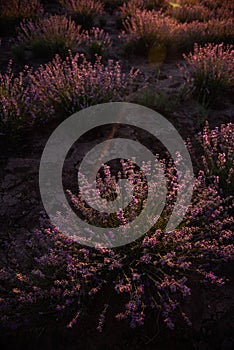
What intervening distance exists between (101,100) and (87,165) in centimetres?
106

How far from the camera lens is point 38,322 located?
2.07 m

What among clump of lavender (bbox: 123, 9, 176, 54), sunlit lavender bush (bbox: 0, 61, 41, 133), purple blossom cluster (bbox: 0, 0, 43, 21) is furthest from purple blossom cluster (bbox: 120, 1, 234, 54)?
sunlit lavender bush (bbox: 0, 61, 41, 133)

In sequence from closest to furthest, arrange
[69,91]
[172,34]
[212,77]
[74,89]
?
[74,89]
[69,91]
[212,77]
[172,34]

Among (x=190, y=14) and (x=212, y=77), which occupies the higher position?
(x=190, y=14)

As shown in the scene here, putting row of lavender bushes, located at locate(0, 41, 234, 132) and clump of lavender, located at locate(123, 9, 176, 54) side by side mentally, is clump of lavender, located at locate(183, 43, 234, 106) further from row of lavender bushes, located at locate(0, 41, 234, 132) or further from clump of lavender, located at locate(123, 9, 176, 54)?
clump of lavender, located at locate(123, 9, 176, 54)

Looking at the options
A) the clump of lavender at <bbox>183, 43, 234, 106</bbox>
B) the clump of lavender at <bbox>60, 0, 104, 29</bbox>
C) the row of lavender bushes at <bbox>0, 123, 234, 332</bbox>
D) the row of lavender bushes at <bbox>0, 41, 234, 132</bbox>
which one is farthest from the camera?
the clump of lavender at <bbox>60, 0, 104, 29</bbox>

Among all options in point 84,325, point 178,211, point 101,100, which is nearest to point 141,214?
point 178,211

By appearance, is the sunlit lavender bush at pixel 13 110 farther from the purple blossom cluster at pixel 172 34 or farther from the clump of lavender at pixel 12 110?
the purple blossom cluster at pixel 172 34

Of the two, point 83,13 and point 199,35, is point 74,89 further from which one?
point 83,13

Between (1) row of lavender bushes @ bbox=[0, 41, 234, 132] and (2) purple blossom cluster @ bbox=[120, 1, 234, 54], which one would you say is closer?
(1) row of lavender bushes @ bbox=[0, 41, 234, 132]

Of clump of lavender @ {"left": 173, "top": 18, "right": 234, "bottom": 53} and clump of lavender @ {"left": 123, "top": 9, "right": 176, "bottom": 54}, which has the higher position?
clump of lavender @ {"left": 173, "top": 18, "right": 234, "bottom": 53}

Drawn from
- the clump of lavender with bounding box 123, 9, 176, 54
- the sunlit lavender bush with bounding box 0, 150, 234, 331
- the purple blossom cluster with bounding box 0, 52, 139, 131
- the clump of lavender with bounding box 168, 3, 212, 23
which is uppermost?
the clump of lavender with bounding box 168, 3, 212, 23

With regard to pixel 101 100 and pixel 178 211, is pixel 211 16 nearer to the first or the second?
pixel 101 100

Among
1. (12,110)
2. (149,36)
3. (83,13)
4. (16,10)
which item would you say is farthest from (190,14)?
(12,110)
